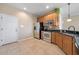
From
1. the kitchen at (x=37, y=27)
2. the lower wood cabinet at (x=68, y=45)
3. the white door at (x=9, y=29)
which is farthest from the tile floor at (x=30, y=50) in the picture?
the white door at (x=9, y=29)

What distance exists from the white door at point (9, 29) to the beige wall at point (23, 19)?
18.2 inches

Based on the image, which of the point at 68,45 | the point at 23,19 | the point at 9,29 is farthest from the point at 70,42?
the point at 23,19

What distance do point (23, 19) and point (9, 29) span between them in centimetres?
205

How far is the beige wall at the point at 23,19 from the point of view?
5.83 metres

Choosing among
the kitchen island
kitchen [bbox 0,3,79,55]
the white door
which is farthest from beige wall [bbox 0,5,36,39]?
the kitchen island

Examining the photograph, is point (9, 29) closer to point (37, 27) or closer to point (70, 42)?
point (37, 27)

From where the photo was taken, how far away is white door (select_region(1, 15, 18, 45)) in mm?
5405

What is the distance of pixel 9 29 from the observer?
584cm

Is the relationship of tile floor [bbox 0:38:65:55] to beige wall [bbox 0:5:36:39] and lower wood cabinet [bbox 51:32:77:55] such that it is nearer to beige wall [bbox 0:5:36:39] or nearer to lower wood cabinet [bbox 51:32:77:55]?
lower wood cabinet [bbox 51:32:77:55]

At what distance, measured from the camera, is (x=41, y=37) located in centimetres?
775

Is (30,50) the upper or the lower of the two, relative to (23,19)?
lower

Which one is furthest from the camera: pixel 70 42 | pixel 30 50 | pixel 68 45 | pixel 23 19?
pixel 23 19

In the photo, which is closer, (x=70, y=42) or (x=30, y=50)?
(x=70, y=42)

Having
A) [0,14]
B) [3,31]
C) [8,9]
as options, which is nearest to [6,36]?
[3,31]
